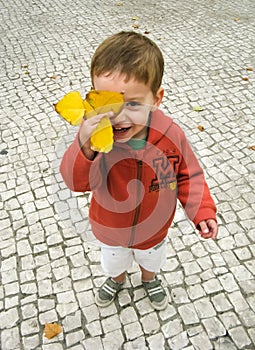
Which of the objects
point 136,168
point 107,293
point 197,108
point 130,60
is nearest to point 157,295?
point 107,293

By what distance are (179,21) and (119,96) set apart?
6.14 m

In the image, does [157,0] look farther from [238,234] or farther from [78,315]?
[78,315]

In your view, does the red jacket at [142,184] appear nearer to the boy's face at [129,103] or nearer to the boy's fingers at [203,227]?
the boy's fingers at [203,227]

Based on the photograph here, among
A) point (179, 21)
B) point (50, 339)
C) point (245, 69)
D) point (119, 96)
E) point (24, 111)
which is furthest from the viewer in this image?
point (179, 21)

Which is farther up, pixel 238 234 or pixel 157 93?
pixel 157 93

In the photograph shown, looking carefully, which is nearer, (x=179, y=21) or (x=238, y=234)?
(x=238, y=234)

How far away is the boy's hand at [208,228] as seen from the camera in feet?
5.79

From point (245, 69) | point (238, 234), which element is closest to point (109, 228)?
point (238, 234)

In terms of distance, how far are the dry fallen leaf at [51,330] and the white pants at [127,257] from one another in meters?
0.60

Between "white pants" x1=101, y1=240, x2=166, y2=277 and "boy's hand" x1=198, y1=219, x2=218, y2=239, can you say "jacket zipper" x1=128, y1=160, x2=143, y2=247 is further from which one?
"boy's hand" x1=198, y1=219, x2=218, y2=239

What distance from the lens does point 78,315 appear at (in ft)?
8.34

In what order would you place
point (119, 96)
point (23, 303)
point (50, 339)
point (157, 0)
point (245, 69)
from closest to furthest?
1. point (119, 96)
2. point (50, 339)
3. point (23, 303)
4. point (245, 69)
5. point (157, 0)

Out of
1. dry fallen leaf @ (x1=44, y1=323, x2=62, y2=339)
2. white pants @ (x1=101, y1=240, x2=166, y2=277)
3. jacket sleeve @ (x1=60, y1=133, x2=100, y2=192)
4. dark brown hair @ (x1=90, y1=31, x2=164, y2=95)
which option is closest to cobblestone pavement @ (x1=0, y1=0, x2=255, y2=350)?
dry fallen leaf @ (x1=44, y1=323, x2=62, y2=339)

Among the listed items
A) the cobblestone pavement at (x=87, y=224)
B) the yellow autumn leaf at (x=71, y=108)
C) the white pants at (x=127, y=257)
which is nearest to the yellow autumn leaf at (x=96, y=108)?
the yellow autumn leaf at (x=71, y=108)
